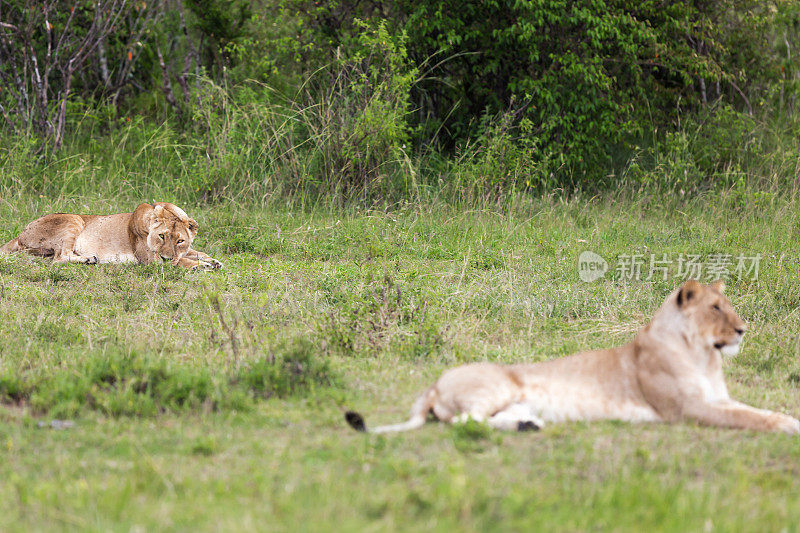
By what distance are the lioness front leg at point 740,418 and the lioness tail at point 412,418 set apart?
133cm

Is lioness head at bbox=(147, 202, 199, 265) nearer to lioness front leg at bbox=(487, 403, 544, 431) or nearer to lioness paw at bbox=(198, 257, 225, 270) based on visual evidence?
lioness paw at bbox=(198, 257, 225, 270)

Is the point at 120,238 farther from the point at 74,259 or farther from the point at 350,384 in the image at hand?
the point at 350,384

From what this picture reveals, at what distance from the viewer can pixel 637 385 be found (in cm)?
470

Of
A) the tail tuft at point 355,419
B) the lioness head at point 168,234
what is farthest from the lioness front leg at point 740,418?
the lioness head at point 168,234

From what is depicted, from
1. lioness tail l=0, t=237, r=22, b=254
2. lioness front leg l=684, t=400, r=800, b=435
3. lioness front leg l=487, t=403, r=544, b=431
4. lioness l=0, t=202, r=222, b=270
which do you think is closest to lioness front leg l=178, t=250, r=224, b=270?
lioness l=0, t=202, r=222, b=270

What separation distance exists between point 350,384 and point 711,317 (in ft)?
6.78

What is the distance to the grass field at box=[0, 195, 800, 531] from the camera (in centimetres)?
334

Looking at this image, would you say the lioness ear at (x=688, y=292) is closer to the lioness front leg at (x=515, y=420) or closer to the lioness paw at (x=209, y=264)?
the lioness front leg at (x=515, y=420)

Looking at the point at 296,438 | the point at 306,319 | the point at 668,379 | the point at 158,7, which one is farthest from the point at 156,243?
the point at 158,7

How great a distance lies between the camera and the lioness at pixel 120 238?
8.74m

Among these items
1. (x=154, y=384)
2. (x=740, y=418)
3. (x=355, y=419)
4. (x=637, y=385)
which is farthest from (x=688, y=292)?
(x=154, y=384)

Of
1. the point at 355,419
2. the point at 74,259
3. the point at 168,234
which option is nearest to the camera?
the point at 355,419

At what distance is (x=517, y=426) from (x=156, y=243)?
17.7 feet

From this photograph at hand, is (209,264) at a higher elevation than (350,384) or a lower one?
lower
